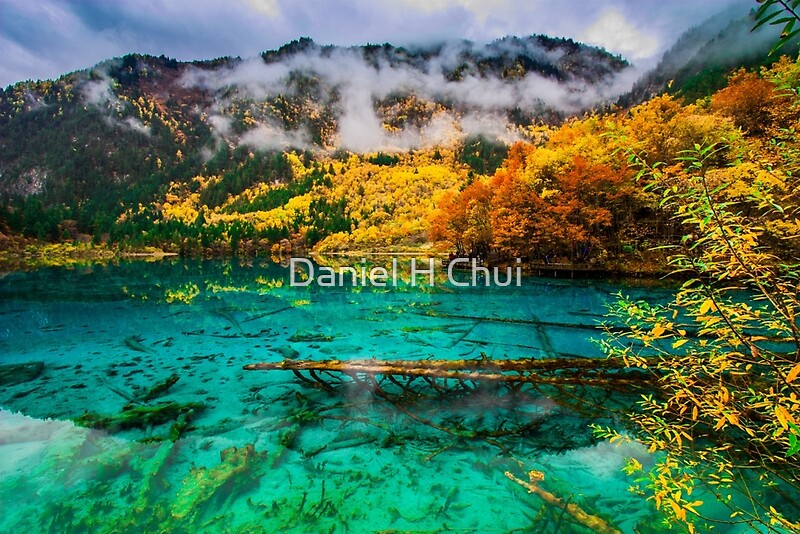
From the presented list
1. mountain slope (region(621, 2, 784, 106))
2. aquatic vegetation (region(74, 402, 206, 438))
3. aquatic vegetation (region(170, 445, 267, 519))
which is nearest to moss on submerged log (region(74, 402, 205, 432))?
aquatic vegetation (region(74, 402, 206, 438))

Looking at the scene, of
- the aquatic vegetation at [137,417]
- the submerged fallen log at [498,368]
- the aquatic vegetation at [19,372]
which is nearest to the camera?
the submerged fallen log at [498,368]

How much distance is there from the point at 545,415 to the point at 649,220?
3333 cm

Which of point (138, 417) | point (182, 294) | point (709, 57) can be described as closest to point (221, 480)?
point (138, 417)

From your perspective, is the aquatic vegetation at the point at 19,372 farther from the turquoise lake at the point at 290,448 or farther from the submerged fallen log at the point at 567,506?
the submerged fallen log at the point at 567,506

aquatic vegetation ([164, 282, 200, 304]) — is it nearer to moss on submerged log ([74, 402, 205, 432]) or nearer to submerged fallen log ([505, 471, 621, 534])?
moss on submerged log ([74, 402, 205, 432])

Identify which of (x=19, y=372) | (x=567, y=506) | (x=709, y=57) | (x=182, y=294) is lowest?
(x=567, y=506)

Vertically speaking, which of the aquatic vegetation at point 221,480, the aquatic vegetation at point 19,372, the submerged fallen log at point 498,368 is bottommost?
the aquatic vegetation at point 221,480

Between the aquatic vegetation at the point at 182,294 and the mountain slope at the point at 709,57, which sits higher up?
the mountain slope at the point at 709,57

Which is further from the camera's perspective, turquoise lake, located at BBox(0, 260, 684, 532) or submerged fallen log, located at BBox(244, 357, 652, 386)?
submerged fallen log, located at BBox(244, 357, 652, 386)

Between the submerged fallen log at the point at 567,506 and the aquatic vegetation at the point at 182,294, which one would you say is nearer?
the submerged fallen log at the point at 567,506

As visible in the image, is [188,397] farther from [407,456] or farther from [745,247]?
[745,247]

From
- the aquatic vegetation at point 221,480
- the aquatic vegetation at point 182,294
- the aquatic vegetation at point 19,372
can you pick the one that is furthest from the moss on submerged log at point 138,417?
Answer: the aquatic vegetation at point 182,294

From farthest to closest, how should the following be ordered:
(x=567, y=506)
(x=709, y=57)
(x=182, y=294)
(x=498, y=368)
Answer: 1. (x=709, y=57)
2. (x=182, y=294)
3. (x=498, y=368)
4. (x=567, y=506)

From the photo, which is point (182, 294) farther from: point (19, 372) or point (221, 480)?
point (221, 480)
